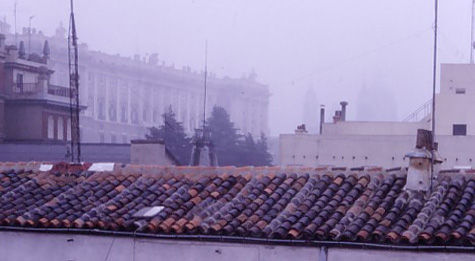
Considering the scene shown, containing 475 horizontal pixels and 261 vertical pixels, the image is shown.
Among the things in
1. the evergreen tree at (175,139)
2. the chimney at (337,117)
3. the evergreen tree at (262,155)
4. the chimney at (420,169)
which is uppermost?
the chimney at (337,117)

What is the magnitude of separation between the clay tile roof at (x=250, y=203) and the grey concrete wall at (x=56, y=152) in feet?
52.6

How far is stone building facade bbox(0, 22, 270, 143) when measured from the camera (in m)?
73.5

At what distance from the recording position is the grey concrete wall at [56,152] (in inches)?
1261

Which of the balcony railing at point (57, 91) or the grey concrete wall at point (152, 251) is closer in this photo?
the grey concrete wall at point (152, 251)

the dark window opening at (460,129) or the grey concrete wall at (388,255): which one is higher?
the dark window opening at (460,129)

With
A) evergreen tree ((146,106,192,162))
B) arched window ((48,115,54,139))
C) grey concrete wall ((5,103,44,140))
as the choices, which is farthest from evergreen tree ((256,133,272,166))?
grey concrete wall ((5,103,44,140))

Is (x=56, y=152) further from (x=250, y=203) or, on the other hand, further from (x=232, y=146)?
(x=232, y=146)

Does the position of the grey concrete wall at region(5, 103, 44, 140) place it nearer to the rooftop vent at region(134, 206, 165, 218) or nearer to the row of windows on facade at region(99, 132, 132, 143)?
the row of windows on facade at region(99, 132, 132, 143)

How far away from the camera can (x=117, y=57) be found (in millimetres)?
80062

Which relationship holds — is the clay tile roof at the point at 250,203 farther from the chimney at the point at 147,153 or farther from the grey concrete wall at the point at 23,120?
the grey concrete wall at the point at 23,120

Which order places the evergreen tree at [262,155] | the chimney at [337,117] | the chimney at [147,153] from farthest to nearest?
the evergreen tree at [262,155] < the chimney at [337,117] < the chimney at [147,153]

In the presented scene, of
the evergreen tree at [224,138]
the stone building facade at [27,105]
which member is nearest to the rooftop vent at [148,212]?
the stone building facade at [27,105]

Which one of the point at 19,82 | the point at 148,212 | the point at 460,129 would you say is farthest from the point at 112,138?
the point at 148,212

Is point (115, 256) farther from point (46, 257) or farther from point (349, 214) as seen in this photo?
point (349, 214)
